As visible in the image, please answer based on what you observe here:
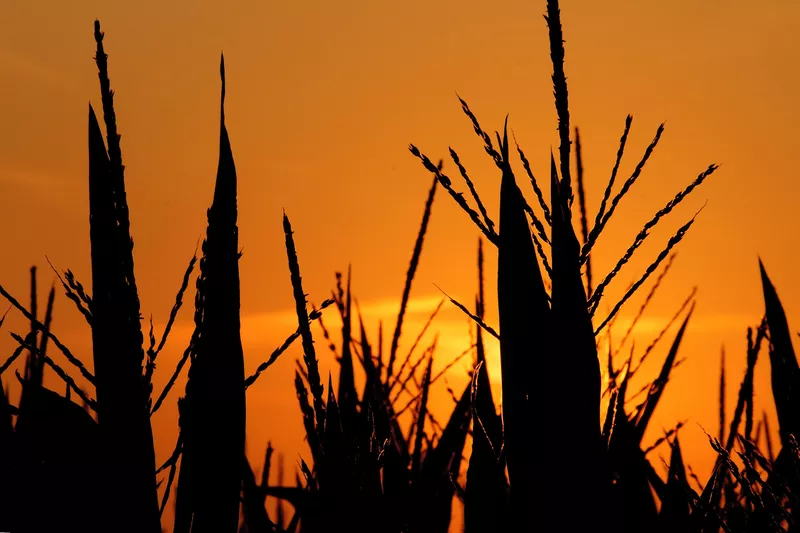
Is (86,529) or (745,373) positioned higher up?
(745,373)

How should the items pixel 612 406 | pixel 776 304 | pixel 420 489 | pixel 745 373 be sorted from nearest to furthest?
pixel 612 406 < pixel 420 489 < pixel 745 373 < pixel 776 304

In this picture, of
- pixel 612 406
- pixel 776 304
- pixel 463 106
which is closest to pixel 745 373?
pixel 776 304

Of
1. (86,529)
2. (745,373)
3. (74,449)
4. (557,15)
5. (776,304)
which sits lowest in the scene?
(86,529)

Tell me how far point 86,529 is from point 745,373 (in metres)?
1.29

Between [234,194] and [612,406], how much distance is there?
62cm

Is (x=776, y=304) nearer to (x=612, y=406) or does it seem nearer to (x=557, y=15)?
(x=612, y=406)

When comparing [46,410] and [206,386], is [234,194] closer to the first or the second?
[206,386]

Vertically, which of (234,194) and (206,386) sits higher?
(234,194)

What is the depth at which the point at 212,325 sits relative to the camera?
4.18 feet

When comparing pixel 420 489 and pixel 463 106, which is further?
pixel 420 489

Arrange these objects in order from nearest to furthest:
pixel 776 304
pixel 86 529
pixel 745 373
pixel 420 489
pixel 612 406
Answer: pixel 86 529 → pixel 612 406 → pixel 420 489 → pixel 745 373 → pixel 776 304

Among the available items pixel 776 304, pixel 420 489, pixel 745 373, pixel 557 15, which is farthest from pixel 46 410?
pixel 776 304

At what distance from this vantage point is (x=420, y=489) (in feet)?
5.15

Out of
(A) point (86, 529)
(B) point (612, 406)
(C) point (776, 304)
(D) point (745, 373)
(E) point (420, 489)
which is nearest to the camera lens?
(A) point (86, 529)
